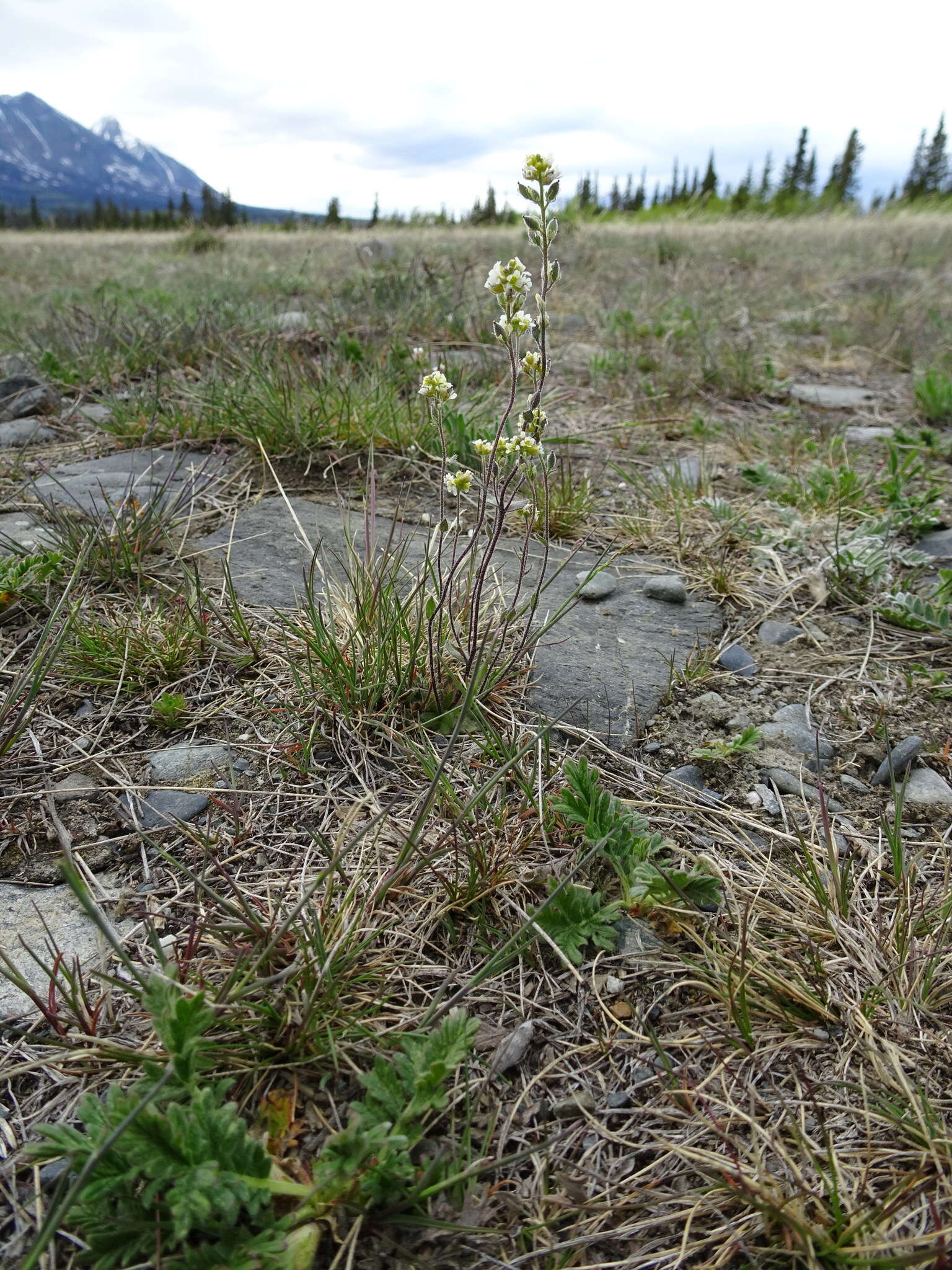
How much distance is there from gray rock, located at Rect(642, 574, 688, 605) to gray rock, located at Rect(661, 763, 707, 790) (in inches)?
31.5

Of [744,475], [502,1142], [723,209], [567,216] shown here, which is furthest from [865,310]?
[723,209]

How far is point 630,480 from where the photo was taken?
3.03 metres

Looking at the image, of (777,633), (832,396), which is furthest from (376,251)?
(777,633)

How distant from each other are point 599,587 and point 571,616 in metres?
0.21

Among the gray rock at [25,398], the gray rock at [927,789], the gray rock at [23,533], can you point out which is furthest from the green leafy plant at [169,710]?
the gray rock at [25,398]

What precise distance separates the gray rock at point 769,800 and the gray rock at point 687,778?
0.12 meters

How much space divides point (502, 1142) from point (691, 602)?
175cm

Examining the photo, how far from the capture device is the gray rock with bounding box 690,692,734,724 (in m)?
1.93

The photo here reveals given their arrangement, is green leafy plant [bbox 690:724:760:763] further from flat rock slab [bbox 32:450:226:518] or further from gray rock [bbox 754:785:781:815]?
flat rock slab [bbox 32:450:226:518]

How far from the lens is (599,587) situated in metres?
2.46

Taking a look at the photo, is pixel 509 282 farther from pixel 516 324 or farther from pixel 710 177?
pixel 710 177

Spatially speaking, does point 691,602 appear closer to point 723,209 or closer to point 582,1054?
point 582,1054

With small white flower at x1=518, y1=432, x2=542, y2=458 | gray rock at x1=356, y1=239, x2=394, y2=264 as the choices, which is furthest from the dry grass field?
gray rock at x1=356, y1=239, x2=394, y2=264

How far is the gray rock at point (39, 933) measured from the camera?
1.27 m
